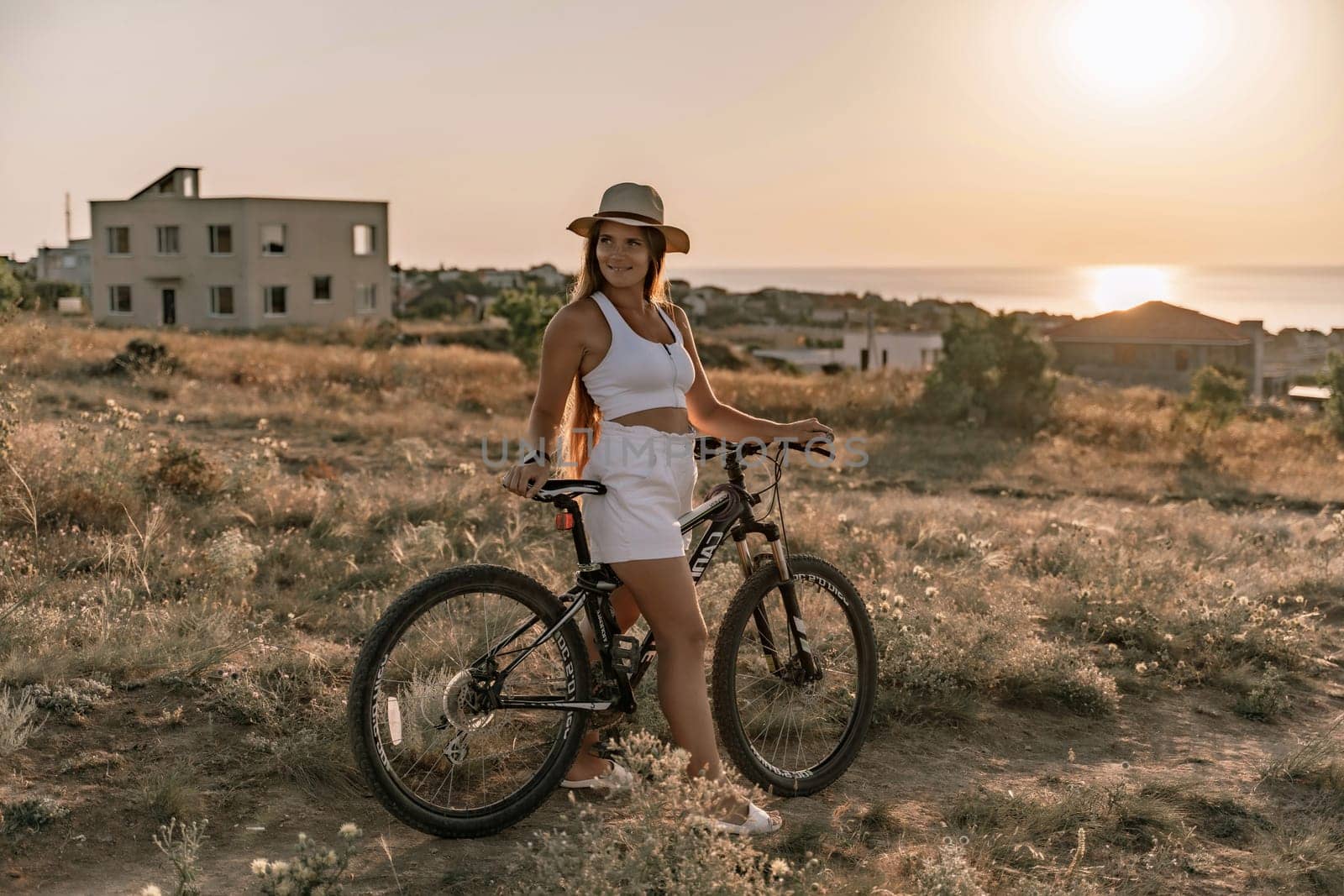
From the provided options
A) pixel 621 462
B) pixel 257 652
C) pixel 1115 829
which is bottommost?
pixel 1115 829

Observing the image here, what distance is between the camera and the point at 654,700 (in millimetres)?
A: 5004

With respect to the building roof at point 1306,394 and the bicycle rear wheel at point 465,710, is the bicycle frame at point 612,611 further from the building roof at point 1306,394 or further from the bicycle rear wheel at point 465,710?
the building roof at point 1306,394

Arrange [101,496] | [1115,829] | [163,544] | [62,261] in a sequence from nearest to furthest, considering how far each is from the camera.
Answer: [1115,829], [163,544], [101,496], [62,261]

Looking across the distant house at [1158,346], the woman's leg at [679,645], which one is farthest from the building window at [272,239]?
the woman's leg at [679,645]

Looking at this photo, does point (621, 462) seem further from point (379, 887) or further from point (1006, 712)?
point (1006, 712)

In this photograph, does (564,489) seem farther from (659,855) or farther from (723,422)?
(659,855)

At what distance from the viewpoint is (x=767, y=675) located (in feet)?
15.3

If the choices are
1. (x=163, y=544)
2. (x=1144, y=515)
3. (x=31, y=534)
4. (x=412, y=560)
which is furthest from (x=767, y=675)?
(x=1144, y=515)

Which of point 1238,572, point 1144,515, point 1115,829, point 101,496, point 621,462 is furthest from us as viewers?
point 1144,515

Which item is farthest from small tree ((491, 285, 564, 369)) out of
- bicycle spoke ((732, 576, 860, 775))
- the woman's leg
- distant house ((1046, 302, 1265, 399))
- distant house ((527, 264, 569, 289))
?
distant house ((527, 264, 569, 289))

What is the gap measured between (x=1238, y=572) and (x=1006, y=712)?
11.2ft

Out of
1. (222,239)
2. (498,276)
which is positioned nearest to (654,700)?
(222,239)

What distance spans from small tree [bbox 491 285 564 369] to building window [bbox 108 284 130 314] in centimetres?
2748

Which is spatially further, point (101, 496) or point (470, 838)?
point (101, 496)
